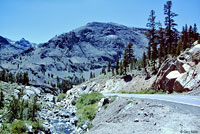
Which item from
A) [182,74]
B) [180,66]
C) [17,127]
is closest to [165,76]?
[180,66]

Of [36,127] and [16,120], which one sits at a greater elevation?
[16,120]

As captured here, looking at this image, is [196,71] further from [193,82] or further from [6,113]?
[6,113]

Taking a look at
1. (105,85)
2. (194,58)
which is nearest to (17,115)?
(194,58)

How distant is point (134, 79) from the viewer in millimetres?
41031

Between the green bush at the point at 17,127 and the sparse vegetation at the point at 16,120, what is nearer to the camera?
the green bush at the point at 17,127

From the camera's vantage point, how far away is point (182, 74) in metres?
18.5

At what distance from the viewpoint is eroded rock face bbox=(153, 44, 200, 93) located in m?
16.6

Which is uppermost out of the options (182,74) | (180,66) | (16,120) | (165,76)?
(180,66)

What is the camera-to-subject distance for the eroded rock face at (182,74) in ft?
54.5

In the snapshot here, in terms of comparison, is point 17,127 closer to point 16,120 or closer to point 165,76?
point 16,120

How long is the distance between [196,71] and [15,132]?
1845 cm

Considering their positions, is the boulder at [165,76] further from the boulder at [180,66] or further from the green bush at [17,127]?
the green bush at [17,127]

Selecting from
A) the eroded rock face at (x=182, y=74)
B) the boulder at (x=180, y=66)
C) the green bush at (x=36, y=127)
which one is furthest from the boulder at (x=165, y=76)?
the green bush at (x=36, y=127)

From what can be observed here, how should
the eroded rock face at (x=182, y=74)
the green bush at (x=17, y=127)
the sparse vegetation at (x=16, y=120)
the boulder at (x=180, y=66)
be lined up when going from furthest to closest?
1. the boulder at (x=180, y=66)
2. the eroded rock face at (x=182, y=74)
3. the sparse vegetation at (x=16, y=120)
4. the green bush at (x=17, y=127)
